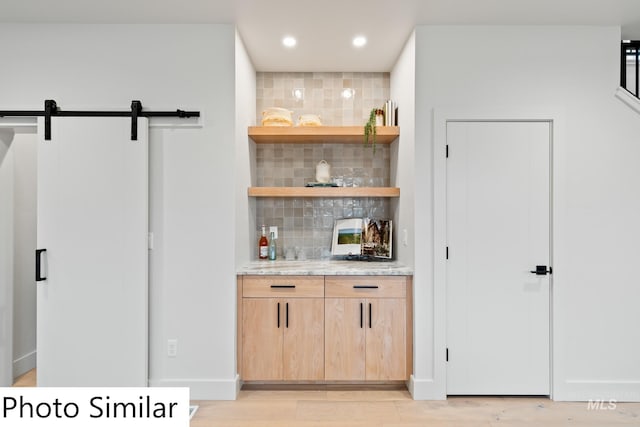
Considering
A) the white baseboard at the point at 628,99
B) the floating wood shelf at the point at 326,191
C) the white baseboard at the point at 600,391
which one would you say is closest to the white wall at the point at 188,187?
the floating wood shelf at the point at 326,191

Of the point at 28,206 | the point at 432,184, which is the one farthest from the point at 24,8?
the point at 432,184

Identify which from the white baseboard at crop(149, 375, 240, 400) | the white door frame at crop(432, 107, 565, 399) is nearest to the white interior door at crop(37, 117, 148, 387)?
the white baseboard at crop(149, 375, 240, 400)

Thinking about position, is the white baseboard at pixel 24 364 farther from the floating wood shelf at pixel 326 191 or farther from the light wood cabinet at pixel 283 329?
the floating wood shelf at pixel 326 191

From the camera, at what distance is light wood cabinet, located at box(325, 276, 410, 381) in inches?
125

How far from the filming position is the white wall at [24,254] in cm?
356

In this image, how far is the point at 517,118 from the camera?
3.05 m

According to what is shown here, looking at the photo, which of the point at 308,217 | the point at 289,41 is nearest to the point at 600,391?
the point at 308,217

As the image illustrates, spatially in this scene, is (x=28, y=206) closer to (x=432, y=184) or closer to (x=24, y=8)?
(x=24, y=8)

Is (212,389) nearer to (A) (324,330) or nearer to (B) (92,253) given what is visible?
(A) (324,330)

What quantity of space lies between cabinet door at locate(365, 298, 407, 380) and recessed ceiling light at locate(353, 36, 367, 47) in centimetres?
196

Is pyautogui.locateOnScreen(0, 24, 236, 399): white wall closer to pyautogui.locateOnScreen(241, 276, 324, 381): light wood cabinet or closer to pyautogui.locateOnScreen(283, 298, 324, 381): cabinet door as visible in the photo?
pyautogui.locateOnScreen(241, 276, 324, 381): light wood cabinet

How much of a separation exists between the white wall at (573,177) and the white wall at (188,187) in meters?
1.38

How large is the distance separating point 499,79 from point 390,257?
1.63m

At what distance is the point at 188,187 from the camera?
3.07 metres
